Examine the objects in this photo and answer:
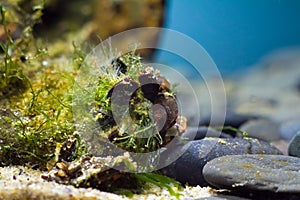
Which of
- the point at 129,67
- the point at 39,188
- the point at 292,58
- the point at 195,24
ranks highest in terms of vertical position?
the point at 292,58

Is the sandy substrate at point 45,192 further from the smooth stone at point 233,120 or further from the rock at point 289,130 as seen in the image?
the rock at point 289,130

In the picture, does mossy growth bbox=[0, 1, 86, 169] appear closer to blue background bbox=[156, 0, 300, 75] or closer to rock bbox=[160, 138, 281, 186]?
rock bbox=[160, 138, 281, 186]

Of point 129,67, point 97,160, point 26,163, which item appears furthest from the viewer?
point 129,67

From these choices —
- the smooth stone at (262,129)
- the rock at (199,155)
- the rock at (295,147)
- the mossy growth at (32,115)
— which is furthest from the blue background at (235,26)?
the rock at (199,155)

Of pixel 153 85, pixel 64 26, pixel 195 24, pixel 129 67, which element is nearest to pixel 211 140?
pixel 153 85

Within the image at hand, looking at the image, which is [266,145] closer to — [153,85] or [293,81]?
[153,85]

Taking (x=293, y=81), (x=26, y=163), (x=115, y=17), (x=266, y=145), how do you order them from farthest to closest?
(x=293, y=81) → (x=115, y=17) → (x=266, y=145) → (x=26, y=163)

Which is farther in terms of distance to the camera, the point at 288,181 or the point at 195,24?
the point at 195,24
